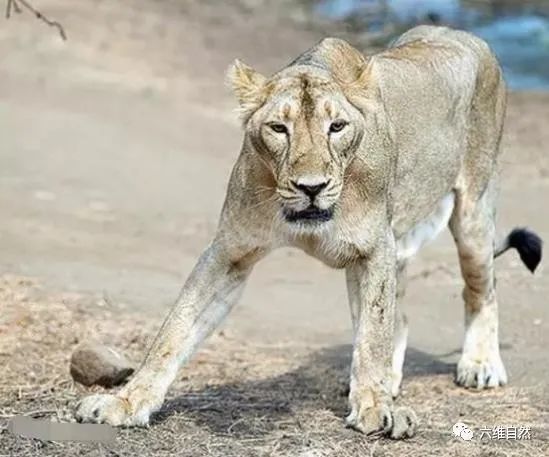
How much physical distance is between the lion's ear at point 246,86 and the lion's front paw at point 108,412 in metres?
1.15

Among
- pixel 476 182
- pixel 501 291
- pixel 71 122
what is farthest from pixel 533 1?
pixel 476 182

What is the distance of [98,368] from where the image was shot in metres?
6.44

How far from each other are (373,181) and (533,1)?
1716cm

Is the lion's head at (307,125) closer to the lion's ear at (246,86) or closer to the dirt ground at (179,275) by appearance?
the lion's ear at (246,86)

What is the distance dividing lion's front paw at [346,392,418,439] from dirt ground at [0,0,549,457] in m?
0.04

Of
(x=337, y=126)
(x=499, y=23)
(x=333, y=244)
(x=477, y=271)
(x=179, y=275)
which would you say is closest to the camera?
(x=337, y=126)

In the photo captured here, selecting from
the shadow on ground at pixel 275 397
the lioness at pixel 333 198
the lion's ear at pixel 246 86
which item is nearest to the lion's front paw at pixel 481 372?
the shadow on ground at pixel 275 397

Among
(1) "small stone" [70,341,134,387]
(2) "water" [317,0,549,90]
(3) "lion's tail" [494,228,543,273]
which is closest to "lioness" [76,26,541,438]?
(1) "small stone" [70,341,134,387]

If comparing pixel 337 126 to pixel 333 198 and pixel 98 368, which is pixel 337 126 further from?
pixel 98 368

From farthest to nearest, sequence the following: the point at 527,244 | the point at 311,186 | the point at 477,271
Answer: the point at 527,244, the point at 477,271, the point at 311,186

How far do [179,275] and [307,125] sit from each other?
4.22 m

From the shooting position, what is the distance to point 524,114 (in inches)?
588

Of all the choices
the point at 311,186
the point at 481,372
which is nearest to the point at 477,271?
the point at 481,372

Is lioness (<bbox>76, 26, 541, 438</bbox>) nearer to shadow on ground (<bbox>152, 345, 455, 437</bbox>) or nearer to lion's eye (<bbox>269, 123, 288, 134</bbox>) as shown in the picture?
lion's eye (<bbox>269, 123, 288, 134</bbox>)
